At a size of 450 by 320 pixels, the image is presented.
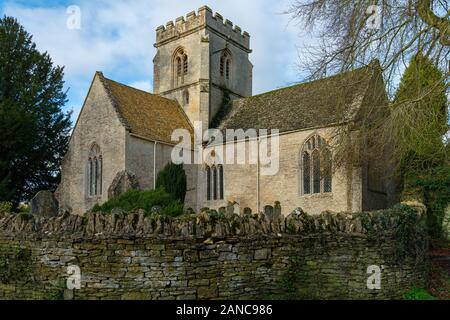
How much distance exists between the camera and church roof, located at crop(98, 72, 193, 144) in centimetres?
2597

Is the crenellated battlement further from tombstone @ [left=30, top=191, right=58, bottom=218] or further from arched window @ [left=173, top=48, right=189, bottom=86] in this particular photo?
tombstone @ [left=30, top=191, right=58, bottom=218]

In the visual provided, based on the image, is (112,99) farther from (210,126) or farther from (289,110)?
(289,110)

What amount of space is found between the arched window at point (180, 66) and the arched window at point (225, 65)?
254 centimetres

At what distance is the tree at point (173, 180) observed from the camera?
23625 millimetres

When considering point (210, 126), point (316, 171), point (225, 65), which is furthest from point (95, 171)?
point (316, 171)

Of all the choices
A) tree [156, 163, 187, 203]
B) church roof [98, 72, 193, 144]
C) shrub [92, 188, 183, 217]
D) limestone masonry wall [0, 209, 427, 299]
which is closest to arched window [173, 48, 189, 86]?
church roof [98, 72, 193, 144]

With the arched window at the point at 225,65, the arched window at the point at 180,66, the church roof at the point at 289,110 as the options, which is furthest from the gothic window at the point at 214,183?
the arched window at the point at 225,65

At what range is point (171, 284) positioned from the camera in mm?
9133

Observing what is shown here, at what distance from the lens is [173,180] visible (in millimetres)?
23719

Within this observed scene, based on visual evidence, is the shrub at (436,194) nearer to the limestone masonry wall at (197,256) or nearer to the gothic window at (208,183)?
the limestone masonry wall at (197,256)
